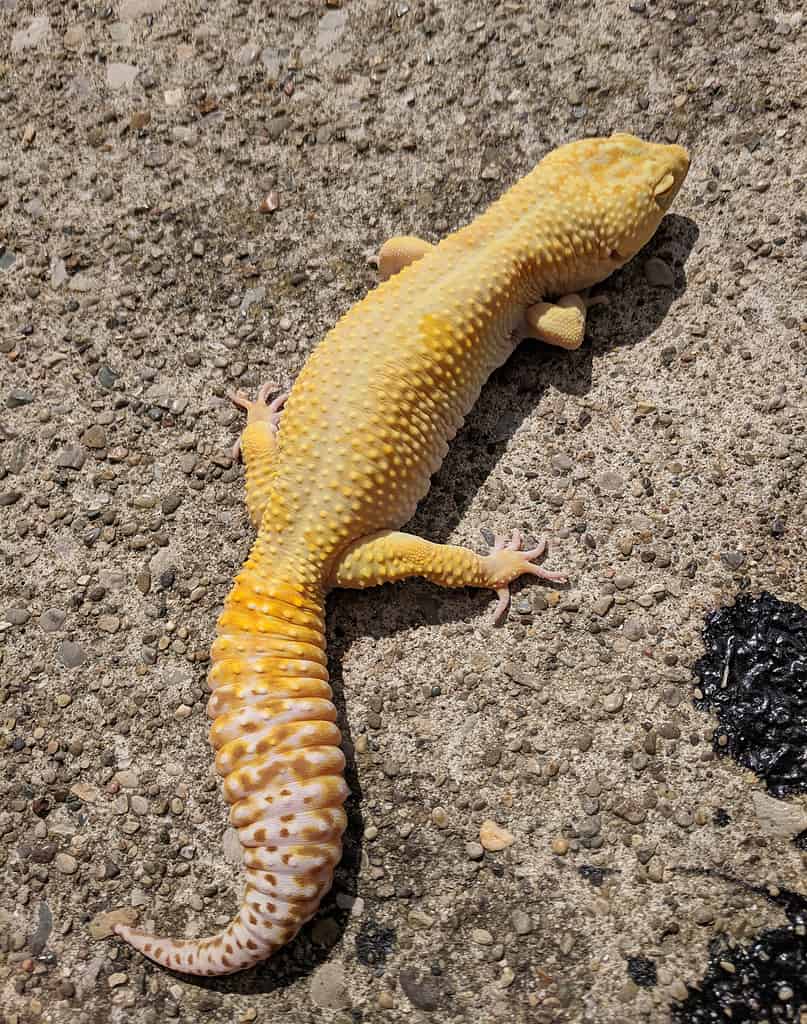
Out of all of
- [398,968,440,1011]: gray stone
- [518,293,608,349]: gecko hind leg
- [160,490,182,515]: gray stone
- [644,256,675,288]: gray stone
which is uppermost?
[518,293,608,349]: gecko hind leg

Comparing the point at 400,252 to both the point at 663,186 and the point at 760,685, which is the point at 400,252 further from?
the point at 760,685

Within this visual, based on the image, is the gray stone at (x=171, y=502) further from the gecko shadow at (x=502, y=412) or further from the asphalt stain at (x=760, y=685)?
the asphalt stain at (x=760, y=685)

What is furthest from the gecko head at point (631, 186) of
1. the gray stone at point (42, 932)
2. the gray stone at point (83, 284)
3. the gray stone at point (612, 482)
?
the gray stone at point (42, 932)

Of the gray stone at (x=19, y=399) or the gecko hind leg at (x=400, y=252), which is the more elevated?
the gecko hind leg at (x=400, y=252)

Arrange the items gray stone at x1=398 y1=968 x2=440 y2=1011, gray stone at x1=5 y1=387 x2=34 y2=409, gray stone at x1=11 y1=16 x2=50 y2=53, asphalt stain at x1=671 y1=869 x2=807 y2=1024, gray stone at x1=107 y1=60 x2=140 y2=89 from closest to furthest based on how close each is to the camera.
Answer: asphalt stain at x1=671 y1=869 x2=807 y2=1024
gray stone at x1=398 y1=968 x2=440 y2=1011
gray stone at x1=5 y1=387 x2=34 y2=409
gray stone at x1=107 y1=60 x2=140 y2=89
gray stone at x1=11 y1=16 x2=50 y2=53

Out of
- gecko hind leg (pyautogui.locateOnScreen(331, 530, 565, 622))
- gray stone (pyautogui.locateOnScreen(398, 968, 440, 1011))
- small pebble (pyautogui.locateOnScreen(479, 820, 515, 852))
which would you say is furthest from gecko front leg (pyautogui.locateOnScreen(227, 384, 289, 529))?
gray stone (pyautogui.locateOnScreen(398, 968, 440, 1011))

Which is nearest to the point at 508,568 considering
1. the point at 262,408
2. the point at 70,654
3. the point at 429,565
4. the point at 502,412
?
the point at 429,565

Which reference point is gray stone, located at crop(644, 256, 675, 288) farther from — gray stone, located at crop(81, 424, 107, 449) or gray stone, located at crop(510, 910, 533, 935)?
gray stone, located at crop(510, 910, 533, 935)
